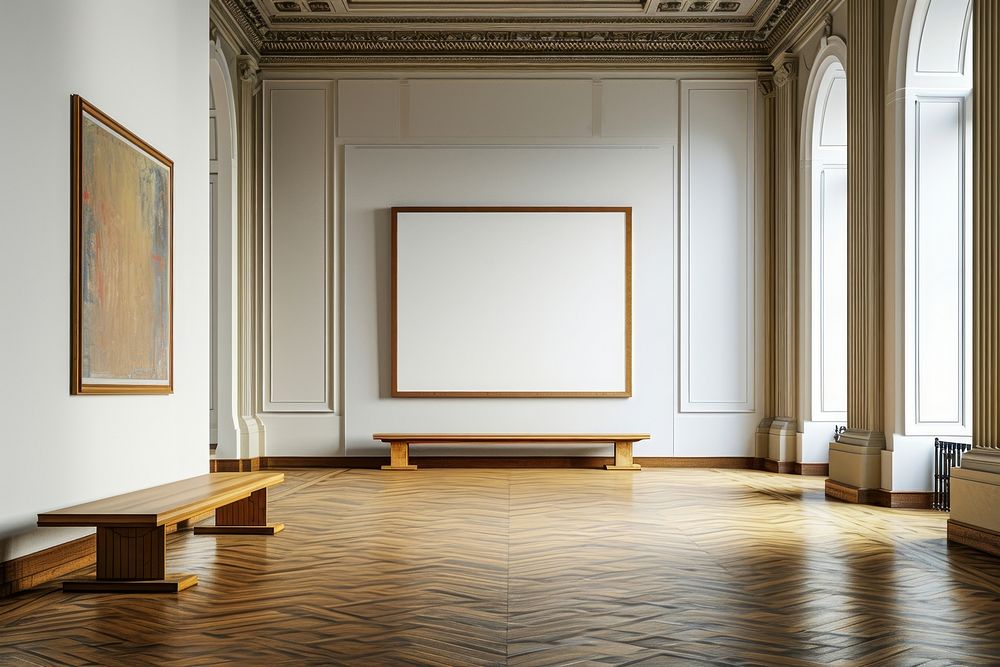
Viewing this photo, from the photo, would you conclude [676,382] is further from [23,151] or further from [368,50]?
[23,151]

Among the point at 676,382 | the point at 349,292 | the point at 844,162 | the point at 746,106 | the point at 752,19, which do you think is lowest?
the point at 676,382

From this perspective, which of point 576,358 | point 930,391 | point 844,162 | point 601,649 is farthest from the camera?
point 576,358

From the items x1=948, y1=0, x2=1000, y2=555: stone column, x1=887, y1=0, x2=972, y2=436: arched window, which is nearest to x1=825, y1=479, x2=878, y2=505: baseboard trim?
x1=887, y1=0, x2=972, y2=436: arched window

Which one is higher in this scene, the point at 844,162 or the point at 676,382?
the point at 844,162

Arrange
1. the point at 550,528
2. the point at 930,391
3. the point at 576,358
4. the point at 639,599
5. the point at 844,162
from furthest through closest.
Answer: the point at 576,358 < the point at 844,162 < the point at 930,391 < the point at 550,528 < the point at 639,599

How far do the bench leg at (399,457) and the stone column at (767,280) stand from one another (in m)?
4.05

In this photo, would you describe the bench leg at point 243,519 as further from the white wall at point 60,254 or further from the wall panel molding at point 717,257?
the wall panel molding at point 717,257

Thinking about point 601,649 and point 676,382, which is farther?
point 676,382

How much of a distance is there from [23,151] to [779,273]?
8.40 metres

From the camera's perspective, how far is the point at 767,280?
437 inches

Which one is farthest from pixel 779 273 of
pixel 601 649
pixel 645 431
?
pixel 601 649

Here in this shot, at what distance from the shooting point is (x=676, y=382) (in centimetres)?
1119

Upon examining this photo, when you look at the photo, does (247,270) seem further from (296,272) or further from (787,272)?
(787,272)

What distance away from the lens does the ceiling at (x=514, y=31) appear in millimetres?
10500
